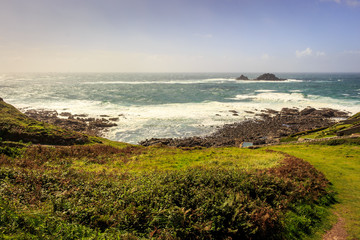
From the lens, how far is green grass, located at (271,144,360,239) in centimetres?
981

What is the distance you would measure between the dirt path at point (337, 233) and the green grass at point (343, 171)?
0.67 feet

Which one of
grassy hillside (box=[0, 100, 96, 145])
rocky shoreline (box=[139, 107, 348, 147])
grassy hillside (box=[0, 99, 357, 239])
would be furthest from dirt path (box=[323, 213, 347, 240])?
rocky shoreline (box=[139, 107, 348, 147])

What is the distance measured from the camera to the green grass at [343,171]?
9.81 metres

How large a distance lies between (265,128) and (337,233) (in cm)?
3768

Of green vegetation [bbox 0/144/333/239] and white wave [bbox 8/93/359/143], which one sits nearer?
green vegetation [bbox 0/144/333/239]

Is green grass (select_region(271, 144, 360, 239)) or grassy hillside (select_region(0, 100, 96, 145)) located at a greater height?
grassy hillside (select_region(0, 100, 96, 145))

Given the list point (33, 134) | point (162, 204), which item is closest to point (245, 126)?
point (33, 134)

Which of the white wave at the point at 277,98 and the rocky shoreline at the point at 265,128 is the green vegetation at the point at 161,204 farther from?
the white wave at the point at 277,98

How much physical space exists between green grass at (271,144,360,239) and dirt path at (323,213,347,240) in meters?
0.20

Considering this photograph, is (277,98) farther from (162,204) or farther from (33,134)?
(162,204)

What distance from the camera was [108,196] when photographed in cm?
871

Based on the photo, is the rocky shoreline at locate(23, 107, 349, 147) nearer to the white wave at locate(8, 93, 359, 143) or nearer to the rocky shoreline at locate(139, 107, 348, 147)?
the rocky shoreline at locate(139, 107, 348, 147)

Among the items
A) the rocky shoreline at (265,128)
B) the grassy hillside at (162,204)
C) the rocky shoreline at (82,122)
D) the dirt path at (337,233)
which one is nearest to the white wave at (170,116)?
the rocky shoreline at (82,122)

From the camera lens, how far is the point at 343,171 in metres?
15.4
